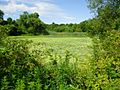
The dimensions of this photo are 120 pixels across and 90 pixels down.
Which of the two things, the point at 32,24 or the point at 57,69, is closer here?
the point at 57,69

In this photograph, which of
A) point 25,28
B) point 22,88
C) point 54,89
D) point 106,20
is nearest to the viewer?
point 22,88

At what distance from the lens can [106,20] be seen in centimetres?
2266

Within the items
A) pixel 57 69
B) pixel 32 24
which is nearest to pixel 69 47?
pixel 57 69

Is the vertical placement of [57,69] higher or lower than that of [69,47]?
higher

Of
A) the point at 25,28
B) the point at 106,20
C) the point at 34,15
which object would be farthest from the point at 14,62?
the point at 34,15

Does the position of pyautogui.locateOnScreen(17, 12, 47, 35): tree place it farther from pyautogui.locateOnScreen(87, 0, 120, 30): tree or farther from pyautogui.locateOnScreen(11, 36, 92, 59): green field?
pyautogui.locateOnScreen(87, 0, 120, 30): tree

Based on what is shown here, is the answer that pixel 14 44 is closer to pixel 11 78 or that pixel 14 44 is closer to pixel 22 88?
pixel 11 78

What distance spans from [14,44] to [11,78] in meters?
1.31

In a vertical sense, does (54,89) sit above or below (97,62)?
below

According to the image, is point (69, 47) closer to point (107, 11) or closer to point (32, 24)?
point (107, 11)

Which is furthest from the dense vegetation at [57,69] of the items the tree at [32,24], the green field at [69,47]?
the tree at [32,24]

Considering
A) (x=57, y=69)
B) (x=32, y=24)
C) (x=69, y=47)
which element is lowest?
(x=69, y=47)

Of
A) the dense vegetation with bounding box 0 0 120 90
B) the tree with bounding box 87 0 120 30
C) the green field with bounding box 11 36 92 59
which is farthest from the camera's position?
the tree with bounding box 87 0 120 30

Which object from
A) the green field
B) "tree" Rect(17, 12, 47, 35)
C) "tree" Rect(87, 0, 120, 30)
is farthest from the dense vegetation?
"tree" Rect(17, 12, 47, 35)
